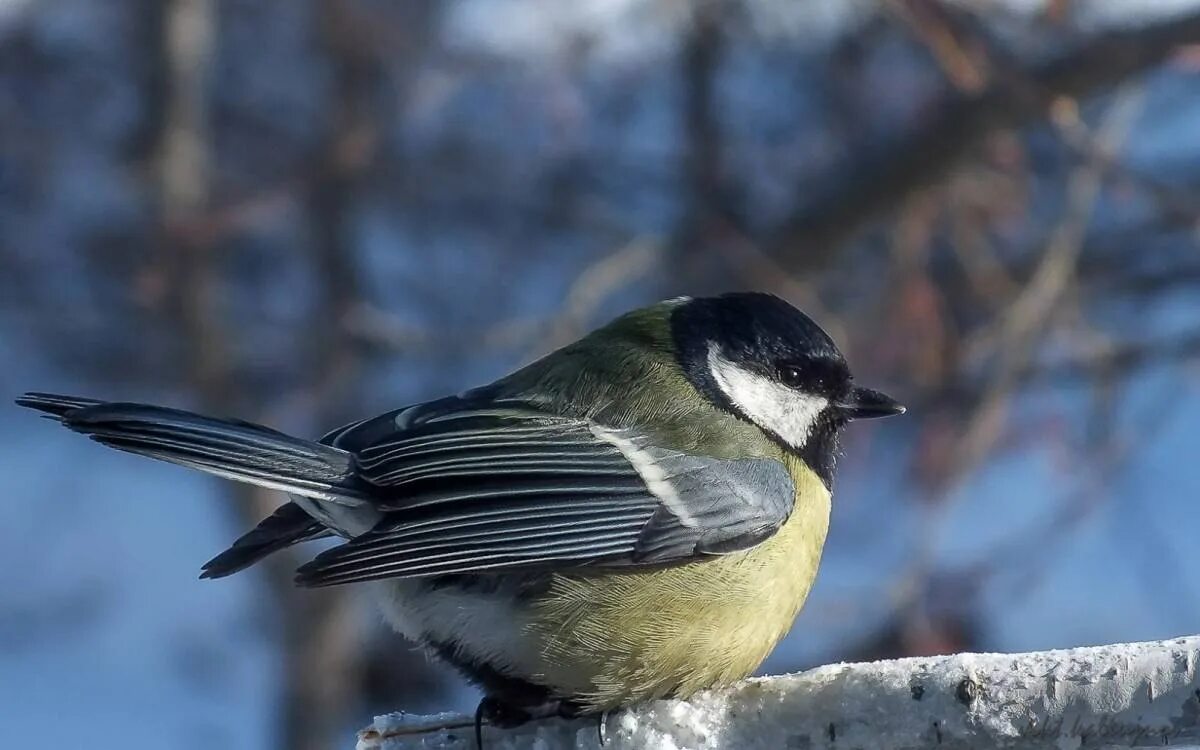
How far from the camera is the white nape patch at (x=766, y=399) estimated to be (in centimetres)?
179

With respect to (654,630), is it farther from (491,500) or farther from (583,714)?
(491,500)

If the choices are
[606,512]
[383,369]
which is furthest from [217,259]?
[606,512]

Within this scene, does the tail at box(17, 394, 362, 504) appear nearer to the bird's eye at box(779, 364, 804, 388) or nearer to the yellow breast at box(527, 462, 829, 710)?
the yellow breast at box(527, 462, 829, 710)

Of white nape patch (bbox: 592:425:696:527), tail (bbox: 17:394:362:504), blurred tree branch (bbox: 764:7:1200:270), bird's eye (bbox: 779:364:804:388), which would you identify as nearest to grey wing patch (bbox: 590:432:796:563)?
white nape patch (bbox: 592:425:696:527)

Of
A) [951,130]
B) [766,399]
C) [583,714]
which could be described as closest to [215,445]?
[583,714]

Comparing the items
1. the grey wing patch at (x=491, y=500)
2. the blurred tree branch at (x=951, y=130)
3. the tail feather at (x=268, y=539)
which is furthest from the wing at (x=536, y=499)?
the blurred tree branch at (x=951, y=130)

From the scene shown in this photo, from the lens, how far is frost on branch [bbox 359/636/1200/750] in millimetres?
1127

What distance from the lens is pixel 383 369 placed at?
4.28m

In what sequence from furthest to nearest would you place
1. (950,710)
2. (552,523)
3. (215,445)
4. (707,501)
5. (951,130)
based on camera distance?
(951,130) → (707,501) → (552,523) → (215,445) → (950,710)

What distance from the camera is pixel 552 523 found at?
1527 mm

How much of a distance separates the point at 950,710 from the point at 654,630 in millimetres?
391

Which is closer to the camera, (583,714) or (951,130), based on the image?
(583,714)

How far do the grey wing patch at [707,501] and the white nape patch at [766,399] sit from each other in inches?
3.2

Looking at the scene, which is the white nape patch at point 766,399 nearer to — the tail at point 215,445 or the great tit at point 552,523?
the great tit at point 552,523
